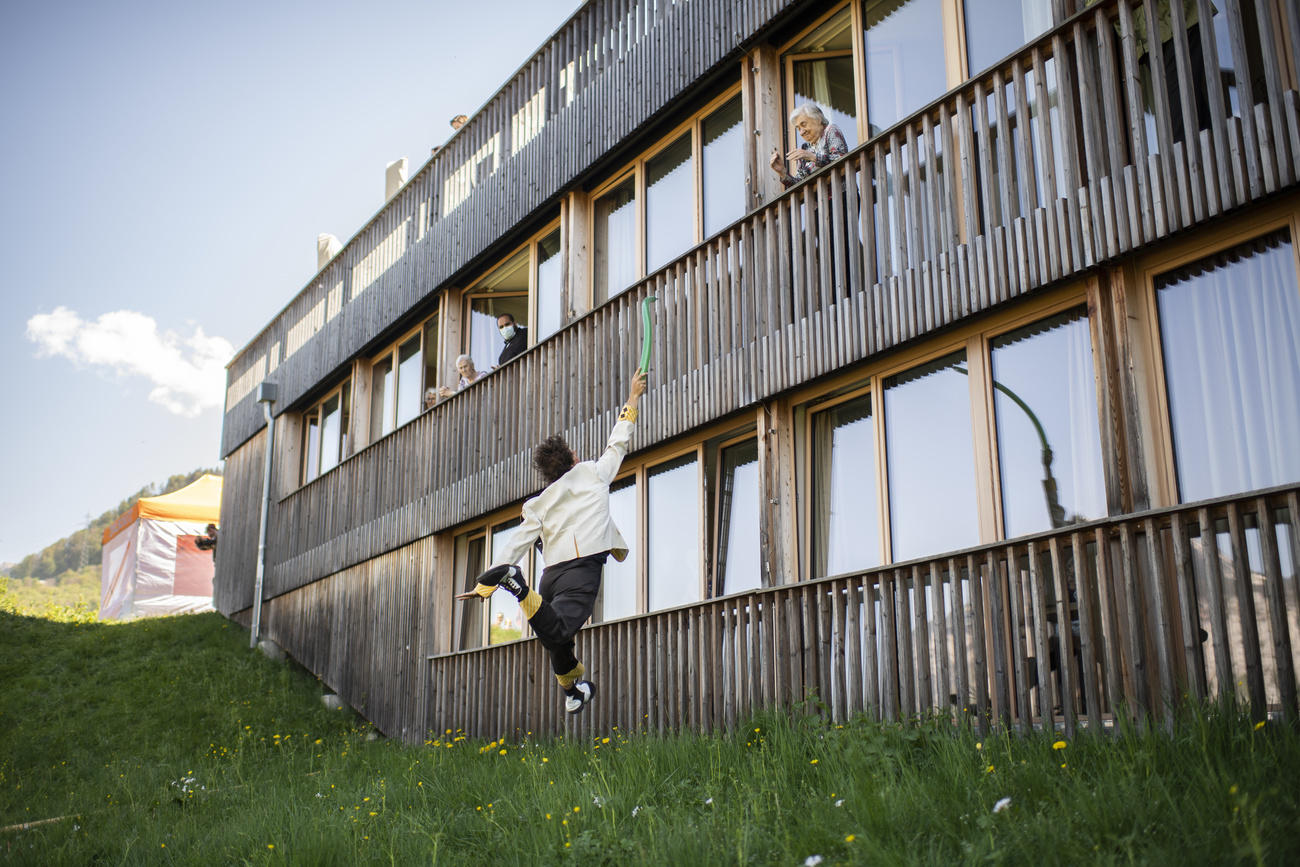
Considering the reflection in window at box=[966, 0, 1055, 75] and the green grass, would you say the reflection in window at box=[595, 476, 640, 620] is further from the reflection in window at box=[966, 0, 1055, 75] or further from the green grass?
→ the reflection in window at box=[966, 0, 1055, 75]

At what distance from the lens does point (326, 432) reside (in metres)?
19.7

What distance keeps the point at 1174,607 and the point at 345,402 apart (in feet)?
48.5

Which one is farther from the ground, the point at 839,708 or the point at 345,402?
the point at 345,402

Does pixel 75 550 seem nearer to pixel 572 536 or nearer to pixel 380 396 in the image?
pixel 380 396

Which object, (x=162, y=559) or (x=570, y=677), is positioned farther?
(x=162, y=559)

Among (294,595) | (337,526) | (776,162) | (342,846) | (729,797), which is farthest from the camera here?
(294,595)

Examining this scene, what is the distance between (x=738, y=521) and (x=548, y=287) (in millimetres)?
4731

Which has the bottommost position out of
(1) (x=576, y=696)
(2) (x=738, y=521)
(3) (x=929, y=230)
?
(1) (x=576, y=696)

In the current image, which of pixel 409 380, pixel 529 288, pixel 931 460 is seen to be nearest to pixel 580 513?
pixel 931 460

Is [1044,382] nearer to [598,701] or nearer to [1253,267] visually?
[1253,267]

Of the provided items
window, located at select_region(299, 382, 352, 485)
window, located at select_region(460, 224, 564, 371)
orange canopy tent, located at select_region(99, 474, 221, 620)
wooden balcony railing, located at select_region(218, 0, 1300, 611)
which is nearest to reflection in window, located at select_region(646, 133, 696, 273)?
wooden balcony railing, located at select_region(218, 0, 1300, 611)

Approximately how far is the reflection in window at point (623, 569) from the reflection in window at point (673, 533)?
243mm

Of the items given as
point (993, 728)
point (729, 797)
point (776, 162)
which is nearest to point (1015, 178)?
point (776, 162)

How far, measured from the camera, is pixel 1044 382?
7.55 m
